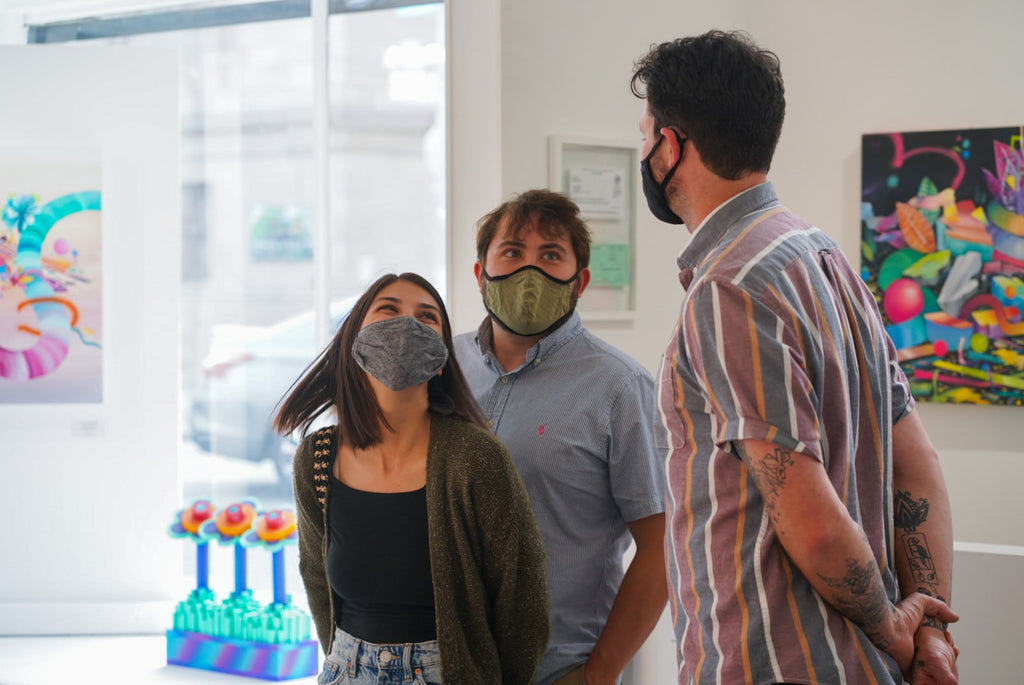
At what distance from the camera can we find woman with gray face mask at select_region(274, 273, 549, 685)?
1602 millimetres

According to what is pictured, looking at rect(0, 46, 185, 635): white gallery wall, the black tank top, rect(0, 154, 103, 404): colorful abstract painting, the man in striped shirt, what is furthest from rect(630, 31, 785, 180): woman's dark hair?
rect(0, 154, 103, 404): colorful abstract painting

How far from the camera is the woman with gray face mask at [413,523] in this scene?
1.60 m

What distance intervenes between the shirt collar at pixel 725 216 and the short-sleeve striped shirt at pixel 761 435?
14 millimetres

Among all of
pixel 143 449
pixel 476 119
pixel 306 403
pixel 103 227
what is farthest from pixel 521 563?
pixel 103 227

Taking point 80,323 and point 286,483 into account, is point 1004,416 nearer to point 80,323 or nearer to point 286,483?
point 286,483

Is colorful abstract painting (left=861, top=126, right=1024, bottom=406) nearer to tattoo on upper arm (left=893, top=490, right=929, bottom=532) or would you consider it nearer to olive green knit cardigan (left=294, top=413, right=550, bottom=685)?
tattoo on upper arm (left=893, top=490, right=929, bottom=532)

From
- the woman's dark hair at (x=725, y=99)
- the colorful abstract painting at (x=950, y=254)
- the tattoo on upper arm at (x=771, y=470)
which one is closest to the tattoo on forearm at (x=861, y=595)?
the tattoo on upper arm at (x=771, y=470)

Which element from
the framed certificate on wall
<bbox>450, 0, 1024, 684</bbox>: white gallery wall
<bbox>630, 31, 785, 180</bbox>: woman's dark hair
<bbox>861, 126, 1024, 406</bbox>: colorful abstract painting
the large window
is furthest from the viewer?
the large window

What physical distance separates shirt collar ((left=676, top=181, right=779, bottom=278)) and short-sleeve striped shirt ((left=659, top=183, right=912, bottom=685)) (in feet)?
0.05

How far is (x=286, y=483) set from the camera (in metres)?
Answer: 3.97

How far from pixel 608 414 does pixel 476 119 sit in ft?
4.33

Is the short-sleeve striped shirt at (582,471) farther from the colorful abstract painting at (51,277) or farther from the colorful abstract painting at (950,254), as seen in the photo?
the colorful abstract painting at (51,277)

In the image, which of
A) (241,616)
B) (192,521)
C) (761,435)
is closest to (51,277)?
(192,521)

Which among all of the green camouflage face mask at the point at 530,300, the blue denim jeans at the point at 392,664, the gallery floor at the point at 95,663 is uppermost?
the green camouflage face mask at the point at 530,300
